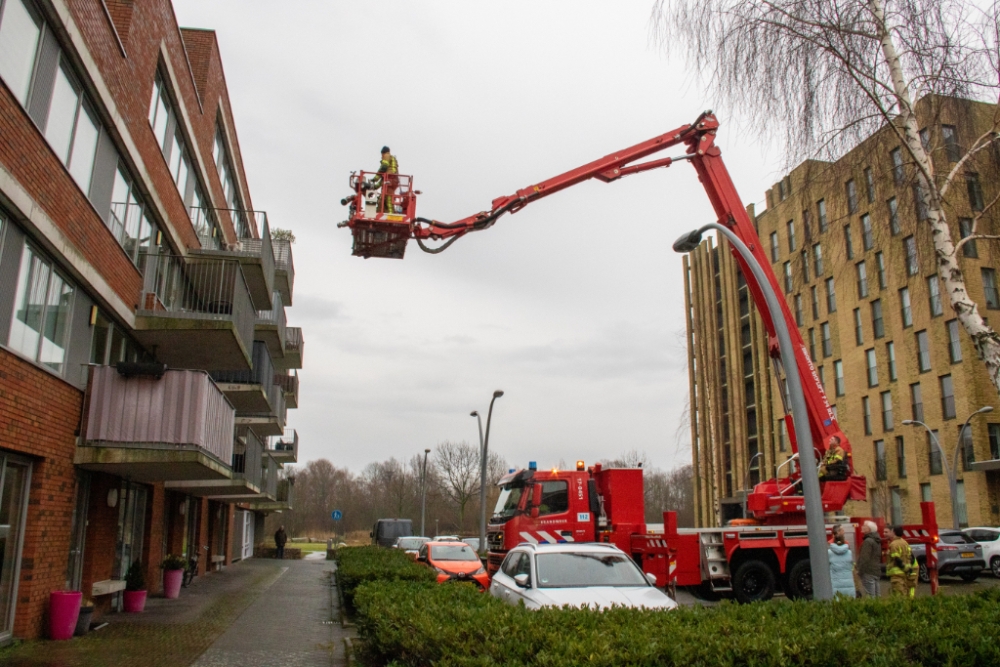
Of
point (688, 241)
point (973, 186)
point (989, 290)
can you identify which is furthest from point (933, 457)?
point (688, 241)

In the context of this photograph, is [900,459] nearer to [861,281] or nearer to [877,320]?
[877,320]

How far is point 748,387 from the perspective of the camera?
58656 millimetres

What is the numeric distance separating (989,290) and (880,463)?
10806mm

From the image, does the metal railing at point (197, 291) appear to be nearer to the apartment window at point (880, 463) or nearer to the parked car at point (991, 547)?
the parked car at point (991, 547)

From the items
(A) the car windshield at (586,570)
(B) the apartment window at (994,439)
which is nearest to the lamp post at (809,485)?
(A) the car windshield at (586,570)

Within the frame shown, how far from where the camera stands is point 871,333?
4447 cm

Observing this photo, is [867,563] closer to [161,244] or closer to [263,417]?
[161,244]

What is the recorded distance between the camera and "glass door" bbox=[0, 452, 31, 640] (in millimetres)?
9859

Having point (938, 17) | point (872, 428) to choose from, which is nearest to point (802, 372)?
point (938, 17)

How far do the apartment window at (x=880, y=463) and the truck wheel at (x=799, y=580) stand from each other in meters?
31.1

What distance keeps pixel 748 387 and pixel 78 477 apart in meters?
52.5

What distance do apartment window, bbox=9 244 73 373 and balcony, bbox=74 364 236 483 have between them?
101cm

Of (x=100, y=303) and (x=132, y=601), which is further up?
(x=100, y=303)

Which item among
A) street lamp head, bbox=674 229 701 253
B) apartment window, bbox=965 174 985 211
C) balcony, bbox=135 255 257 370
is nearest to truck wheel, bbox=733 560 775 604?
street lamp head, bbox=674 229 701 253
